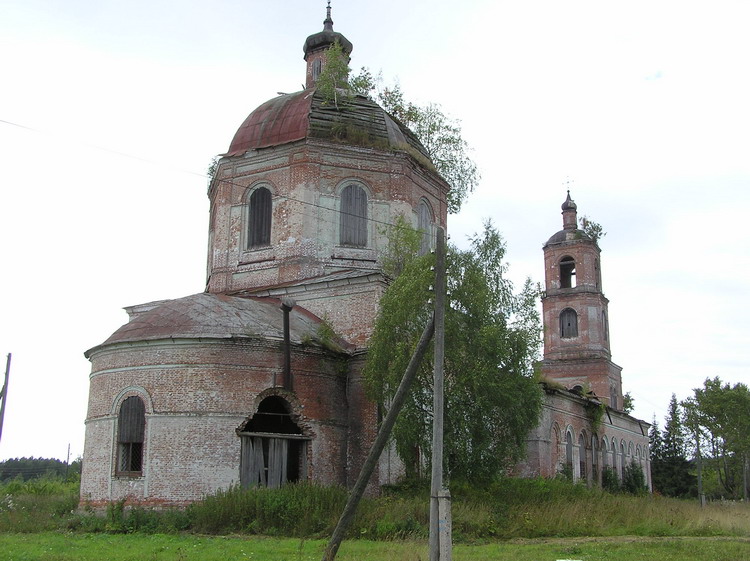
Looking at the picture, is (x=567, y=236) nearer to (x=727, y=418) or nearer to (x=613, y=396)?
(x=613, y=396)

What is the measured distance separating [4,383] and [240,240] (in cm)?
777

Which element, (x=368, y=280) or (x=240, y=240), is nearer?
(x=368, y=280)

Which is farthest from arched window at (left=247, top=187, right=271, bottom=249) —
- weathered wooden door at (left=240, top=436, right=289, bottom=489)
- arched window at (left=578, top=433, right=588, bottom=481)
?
arched window at (left=578, top=433, right=588, bottom=481)

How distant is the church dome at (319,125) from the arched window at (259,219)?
1334 mm

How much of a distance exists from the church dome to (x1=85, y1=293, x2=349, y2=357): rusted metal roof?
5.36 metres

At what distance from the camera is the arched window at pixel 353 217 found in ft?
69.8

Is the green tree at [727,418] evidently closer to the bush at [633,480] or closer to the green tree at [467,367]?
the bush at [633,480]

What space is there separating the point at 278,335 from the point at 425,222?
728cm

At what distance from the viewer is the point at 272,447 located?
16969 mm

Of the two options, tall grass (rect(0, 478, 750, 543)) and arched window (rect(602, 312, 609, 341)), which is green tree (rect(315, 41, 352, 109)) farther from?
arched window (rect(602, 312, 609, 341))

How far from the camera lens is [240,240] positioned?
21734 millimetres

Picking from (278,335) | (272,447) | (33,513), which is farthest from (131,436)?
(278,335)

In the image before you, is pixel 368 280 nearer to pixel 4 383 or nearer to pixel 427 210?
pixel 427 210

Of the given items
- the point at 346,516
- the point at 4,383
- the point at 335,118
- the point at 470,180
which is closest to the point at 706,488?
the point at 470,180
